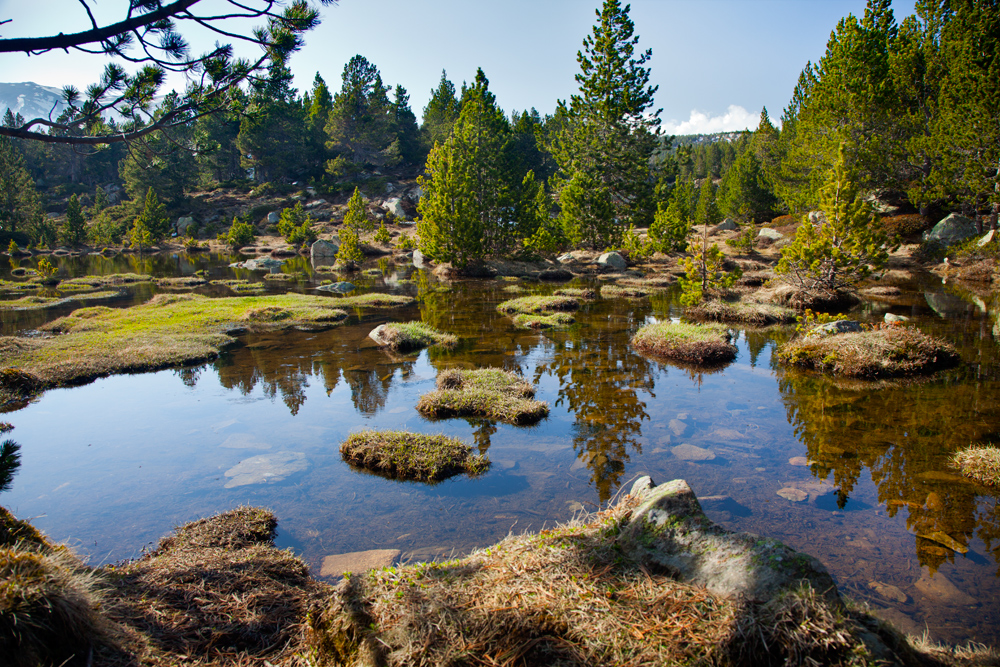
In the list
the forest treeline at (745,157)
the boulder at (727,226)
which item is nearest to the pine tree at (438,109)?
the forest treeline at (745,157)

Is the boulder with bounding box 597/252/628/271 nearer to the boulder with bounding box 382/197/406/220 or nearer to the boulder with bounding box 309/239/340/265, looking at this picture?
the boulder with bounding box 309/239/340/265

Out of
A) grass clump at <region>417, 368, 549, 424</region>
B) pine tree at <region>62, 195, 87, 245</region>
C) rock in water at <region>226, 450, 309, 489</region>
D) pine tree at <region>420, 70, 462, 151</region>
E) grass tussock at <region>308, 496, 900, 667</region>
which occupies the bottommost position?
rock in water at <region>226, 450, 309, 489</region>

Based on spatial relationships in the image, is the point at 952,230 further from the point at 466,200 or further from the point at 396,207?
the point at 396,207

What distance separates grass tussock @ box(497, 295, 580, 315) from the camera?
69.1 feet

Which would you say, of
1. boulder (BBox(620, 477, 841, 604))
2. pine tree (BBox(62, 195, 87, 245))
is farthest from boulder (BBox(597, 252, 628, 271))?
pine tree (BBox(62, 195, 87, 245))

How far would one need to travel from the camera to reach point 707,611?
10.5 feet

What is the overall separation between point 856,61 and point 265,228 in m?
67.5

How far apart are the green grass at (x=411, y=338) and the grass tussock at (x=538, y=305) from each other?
17.7 ft

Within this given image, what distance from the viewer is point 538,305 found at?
2133 centimetres

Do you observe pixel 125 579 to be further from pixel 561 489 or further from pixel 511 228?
pixel 511 228

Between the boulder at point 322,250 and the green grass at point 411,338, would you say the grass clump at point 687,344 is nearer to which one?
the green grass at point 411,338

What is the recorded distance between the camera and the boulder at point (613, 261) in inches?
1523

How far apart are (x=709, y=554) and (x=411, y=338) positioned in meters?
12.4

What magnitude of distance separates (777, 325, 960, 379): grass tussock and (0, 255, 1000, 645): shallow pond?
0.52 m
